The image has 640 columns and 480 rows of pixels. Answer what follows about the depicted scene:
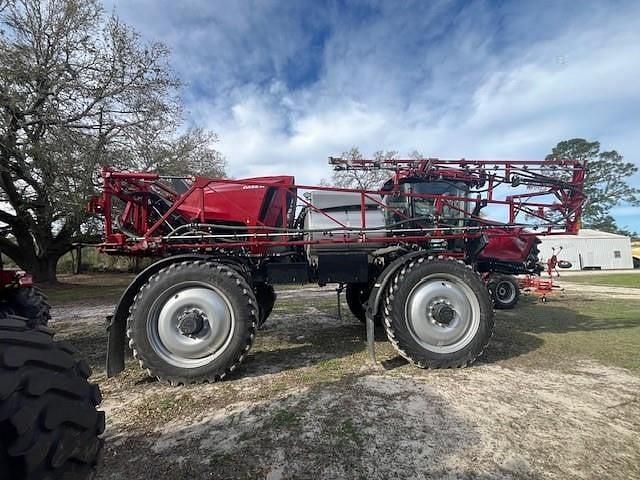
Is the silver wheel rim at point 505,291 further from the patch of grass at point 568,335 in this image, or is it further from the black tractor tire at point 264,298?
the black tractor tire at point 264,298

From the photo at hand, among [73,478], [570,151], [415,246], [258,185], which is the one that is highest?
[570,151]

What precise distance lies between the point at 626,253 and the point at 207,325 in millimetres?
46177

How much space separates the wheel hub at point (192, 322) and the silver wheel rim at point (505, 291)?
7886 mm

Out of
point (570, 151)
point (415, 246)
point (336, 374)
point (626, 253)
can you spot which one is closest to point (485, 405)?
point (336, 374)

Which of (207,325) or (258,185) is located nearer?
(207,325)

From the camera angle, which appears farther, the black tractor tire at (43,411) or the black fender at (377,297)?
the black fender at (377,297)

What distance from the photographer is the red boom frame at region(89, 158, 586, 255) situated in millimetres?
4570

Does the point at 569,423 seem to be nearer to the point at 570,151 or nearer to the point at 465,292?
the point at 465,292

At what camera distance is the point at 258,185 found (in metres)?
4.94

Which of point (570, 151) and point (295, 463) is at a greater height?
point (570, 151)

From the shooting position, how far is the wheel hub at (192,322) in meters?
3.94

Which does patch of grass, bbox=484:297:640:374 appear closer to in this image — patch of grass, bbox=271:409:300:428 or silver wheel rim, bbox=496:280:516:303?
silver wheel rim, bbox=496:280:516:303

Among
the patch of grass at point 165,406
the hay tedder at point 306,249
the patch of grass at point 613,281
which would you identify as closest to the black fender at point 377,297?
the hay tedder at point 306,249

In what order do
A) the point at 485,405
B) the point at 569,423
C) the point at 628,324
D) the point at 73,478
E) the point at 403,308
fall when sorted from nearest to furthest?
the point at 73,478 → the point at 569,423 → the point at 485,405 → the point at 403,308 → the point at 628,324
